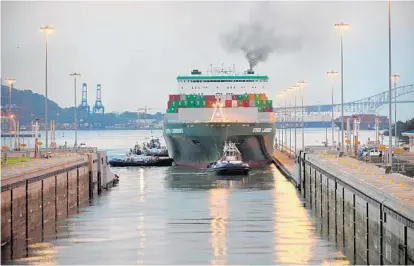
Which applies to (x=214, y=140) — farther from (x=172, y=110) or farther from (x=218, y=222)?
(x=218, y=222)

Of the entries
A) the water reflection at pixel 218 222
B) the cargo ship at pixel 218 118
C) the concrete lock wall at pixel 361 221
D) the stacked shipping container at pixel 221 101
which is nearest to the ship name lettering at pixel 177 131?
the cargo ship at pixel 218 118

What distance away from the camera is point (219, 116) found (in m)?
94.8

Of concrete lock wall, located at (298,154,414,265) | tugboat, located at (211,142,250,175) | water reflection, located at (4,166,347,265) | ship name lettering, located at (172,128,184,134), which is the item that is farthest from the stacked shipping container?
concrete lock wall, located at (298,154,414,265)

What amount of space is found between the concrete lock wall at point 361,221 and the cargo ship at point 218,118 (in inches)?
1218

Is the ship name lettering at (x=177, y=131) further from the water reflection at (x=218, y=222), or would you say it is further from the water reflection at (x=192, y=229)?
the water reflection at (x=218, y=222)

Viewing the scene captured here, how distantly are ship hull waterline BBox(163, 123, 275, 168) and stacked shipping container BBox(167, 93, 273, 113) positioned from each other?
273cm

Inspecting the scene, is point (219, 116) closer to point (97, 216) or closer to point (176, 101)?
point (176, 101)

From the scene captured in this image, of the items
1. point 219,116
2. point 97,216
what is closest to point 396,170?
point 97,216

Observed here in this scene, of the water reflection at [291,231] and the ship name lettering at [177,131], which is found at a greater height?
the ship name lettering at [177,131]

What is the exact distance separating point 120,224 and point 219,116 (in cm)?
4781

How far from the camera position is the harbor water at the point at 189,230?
1433 inches

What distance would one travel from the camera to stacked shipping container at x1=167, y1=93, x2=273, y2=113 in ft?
319

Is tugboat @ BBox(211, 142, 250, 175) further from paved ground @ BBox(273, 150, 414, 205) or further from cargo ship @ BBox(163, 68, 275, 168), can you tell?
paved ground @ BBox(273, 150, 414, 205)

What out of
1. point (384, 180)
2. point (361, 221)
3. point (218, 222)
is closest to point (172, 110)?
point (218, 222)
